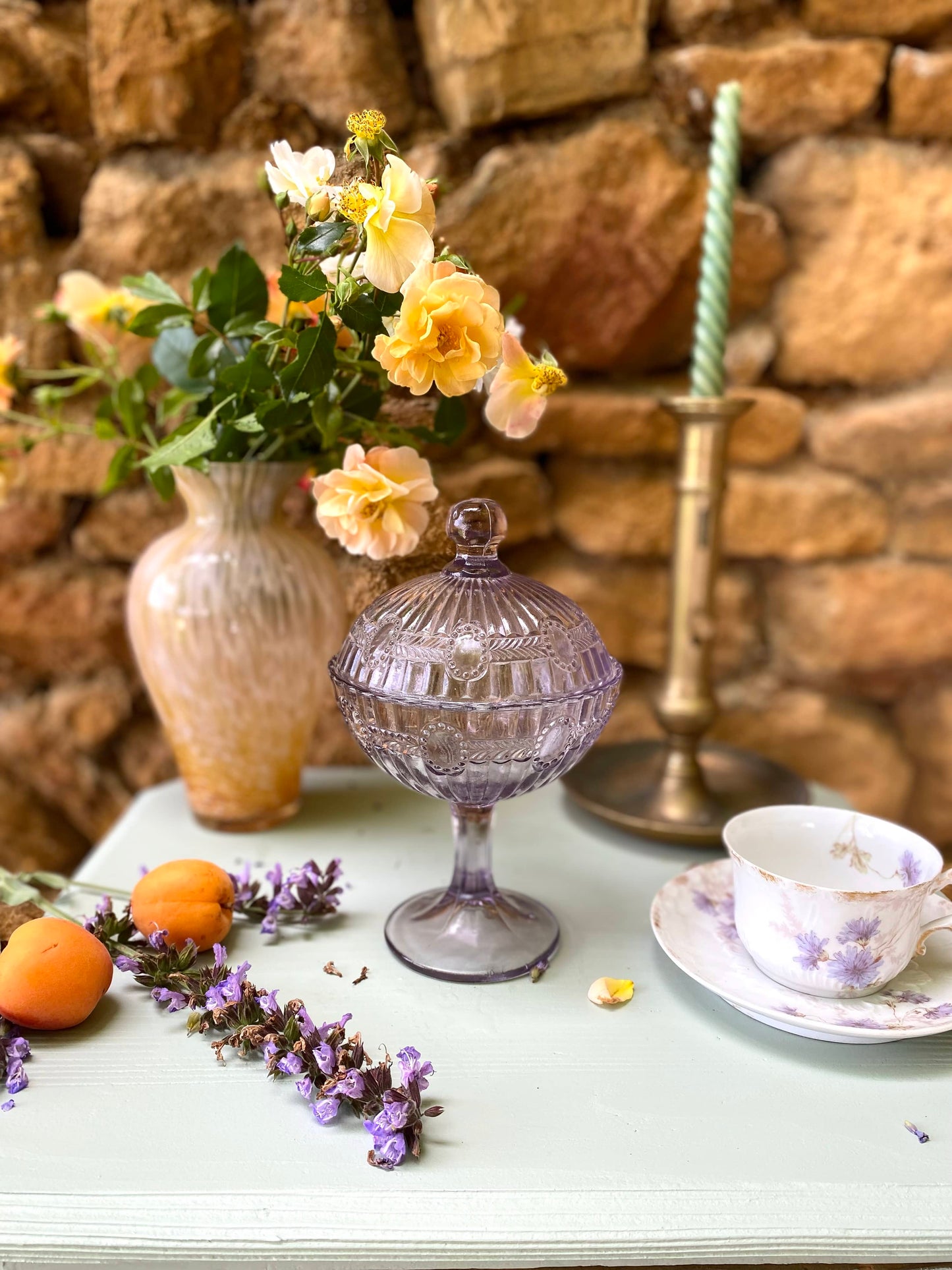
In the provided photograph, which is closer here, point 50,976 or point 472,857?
point 50,976

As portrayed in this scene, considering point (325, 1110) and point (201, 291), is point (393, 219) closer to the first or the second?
point (201, 291)

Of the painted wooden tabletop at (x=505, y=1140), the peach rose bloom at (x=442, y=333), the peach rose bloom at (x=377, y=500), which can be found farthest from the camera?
the peach rose bloom at (x=377, y=500)

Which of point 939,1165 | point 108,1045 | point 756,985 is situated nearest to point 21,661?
point 108,1045

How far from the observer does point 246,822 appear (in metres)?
0.82

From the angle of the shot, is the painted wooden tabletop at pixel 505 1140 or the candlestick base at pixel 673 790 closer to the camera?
Answer: the painted wooden tabletop at pixel 505 1140

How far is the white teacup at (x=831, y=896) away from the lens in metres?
0.55

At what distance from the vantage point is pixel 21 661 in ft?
3.28

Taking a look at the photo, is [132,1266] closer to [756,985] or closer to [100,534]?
[756,985]

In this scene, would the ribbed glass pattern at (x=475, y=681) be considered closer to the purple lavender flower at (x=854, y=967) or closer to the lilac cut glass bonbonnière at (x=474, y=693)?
the lilac cut glass bonbonnière at (x=474, y=693)

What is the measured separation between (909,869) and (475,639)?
310 mm

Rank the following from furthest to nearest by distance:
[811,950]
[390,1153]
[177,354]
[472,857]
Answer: [177,354] < [472,857] < [811,950] < [390,1153]

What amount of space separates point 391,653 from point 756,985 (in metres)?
0.29

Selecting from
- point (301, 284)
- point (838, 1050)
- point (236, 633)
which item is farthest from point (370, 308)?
point (838, 1050)

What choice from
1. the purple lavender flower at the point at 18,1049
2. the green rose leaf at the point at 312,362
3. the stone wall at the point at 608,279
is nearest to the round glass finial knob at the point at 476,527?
the green rose leaf at the point at 312,362
